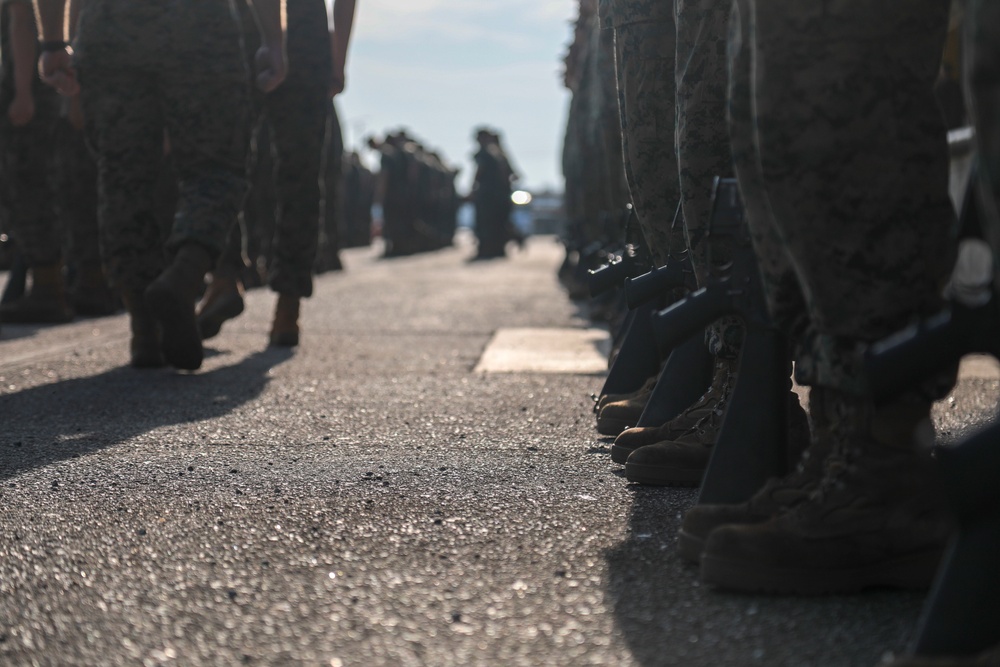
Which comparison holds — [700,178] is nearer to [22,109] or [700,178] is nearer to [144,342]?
[144,342]

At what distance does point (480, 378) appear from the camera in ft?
15.5

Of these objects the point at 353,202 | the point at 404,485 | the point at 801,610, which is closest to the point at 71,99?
the point at 404,485

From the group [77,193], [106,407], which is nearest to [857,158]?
[106,407]

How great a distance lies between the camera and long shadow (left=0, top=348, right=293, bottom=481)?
3.16 meters

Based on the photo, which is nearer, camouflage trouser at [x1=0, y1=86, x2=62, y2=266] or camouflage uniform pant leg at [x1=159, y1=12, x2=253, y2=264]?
camouflage uniform pant leg at [x1=159, y1=12, x2=253, y2=264]

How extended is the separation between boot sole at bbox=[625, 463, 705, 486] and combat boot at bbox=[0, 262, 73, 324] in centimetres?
497

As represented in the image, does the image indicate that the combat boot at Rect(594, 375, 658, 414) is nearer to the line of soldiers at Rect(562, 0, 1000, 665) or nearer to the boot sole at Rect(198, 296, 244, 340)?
the line of soldiers at Rect(562, 0, 1000, 665)

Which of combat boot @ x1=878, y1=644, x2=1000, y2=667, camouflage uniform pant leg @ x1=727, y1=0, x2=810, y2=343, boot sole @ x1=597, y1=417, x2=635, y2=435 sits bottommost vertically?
boot sole @ x1=597, y1=417, x2=635, y2=435

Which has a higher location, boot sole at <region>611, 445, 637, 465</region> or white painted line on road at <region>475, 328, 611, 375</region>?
boot sole at <region>611, 445, 637, 465</region>

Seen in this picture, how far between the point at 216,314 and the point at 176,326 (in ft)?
3.92

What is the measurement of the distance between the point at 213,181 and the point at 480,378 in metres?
1.16

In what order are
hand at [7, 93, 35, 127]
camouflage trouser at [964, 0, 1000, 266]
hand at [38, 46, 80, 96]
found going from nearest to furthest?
camouflage trouser at [964, 0, 1000, 266], hand at [38, 46, 80, 96], hand at [7, 93, 35, 127]

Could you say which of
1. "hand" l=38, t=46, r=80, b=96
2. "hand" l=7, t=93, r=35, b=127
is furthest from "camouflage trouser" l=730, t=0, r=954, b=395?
"hand" l=7, t=93, r=35, b=127

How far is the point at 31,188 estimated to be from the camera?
680 centimetres
